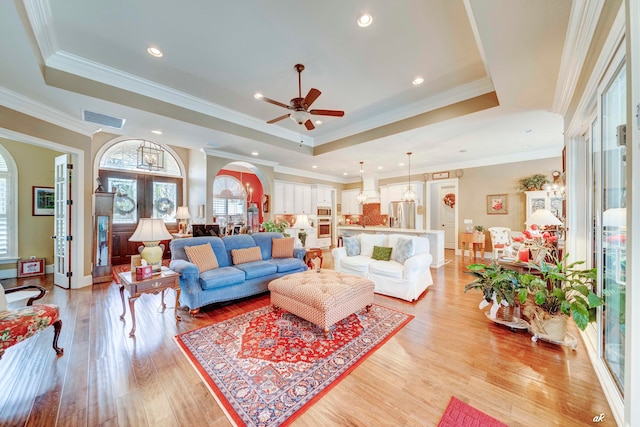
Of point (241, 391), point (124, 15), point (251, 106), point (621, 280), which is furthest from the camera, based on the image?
point (251, 106)

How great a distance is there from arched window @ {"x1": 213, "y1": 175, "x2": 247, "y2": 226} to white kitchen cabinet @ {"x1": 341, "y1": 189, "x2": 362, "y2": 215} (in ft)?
13.6

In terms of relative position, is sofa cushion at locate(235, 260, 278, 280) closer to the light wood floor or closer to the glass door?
the light wood floor

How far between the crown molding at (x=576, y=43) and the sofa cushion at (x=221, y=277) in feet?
14.1

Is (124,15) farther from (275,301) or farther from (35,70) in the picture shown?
(275,301)

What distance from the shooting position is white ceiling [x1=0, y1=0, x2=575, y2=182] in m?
2.20

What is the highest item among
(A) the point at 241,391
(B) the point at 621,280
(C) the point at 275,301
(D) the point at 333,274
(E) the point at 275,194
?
(E) the point at 275,194

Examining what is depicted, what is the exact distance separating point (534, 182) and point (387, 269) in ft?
17.6

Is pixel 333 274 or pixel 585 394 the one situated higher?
pixel 333 274

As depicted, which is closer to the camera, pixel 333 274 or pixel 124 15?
pixel 124 15

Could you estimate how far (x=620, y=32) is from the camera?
1.39m

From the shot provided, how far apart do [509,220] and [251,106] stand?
23.8ft

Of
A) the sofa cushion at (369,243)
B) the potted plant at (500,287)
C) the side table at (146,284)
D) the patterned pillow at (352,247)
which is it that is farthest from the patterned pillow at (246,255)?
the potted plant at (500,287)

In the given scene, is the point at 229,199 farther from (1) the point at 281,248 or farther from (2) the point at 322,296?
(2) the point at 322,296

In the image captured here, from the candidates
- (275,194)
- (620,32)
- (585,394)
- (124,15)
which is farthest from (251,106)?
(585,394)
